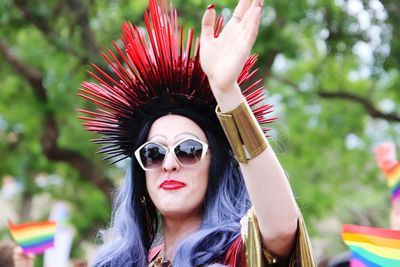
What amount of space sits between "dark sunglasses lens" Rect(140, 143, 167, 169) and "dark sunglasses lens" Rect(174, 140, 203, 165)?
2.1 inches

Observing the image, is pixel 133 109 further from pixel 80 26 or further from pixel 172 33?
pixel 80 26

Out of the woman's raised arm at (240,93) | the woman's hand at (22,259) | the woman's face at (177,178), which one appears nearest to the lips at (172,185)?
the woman's face at (177,178)

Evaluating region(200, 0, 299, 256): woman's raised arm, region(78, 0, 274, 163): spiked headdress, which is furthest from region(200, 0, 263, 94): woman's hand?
region(78, 0, 274, 163): spiked headdress

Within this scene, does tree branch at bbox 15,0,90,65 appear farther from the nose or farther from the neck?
the nose

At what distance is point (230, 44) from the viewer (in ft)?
6.59

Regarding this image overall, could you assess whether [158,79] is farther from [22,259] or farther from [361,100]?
[361,100]

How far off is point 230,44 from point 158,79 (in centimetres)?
68

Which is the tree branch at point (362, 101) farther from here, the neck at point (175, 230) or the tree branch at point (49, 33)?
the neck at point (175, 230)

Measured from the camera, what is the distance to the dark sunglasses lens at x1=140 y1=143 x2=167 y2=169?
8.35 ft

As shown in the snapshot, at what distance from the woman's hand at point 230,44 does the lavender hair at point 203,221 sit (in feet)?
1.96

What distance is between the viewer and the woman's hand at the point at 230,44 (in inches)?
77.5

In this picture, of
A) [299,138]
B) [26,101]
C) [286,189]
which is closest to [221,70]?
[286,189]

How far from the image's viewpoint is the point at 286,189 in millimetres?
2051

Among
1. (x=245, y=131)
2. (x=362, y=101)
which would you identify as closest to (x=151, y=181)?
(x=245, y=131)
